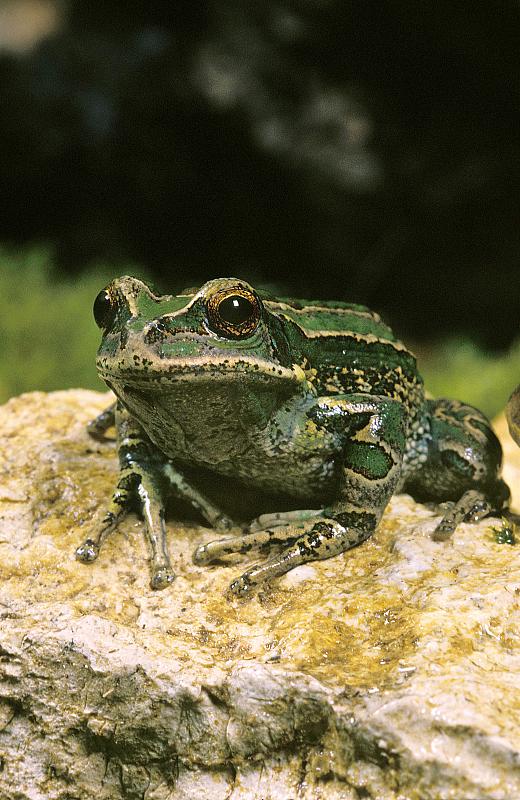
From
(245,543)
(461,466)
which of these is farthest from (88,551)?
(461,466)

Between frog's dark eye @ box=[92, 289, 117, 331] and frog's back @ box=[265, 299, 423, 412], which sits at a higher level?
frog's back @ box=[265, 299, 423, 412]

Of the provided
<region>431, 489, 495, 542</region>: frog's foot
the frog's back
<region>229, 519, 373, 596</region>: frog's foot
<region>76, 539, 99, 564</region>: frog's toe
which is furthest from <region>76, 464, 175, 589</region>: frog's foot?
<region>431, 489, 495, 542</region>: frog's foot

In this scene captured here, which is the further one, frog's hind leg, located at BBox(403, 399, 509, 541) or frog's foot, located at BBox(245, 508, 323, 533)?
frog's hind leg, located at BBox(403, 399, 509, 541)

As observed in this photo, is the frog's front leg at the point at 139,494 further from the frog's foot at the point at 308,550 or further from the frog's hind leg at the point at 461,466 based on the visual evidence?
the frog's hind leg at the point at 461,466

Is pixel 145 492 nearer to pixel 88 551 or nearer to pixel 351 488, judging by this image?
pixel 88 551

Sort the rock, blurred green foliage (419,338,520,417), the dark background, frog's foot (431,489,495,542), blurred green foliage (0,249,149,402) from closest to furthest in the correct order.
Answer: the rock → frog's foot (431,489,495,542) → blurred green foliage (0,249,149,402) → blurred green foliage (419,338,520,417) → the dark background

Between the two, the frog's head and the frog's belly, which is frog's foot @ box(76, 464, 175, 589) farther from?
the frog's head

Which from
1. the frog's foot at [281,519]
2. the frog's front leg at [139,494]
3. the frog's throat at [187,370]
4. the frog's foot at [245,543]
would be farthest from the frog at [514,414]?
the frog's front leg at [139,494]

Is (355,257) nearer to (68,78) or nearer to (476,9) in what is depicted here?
(476,9)
